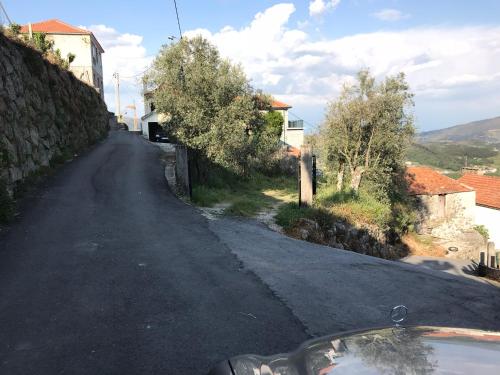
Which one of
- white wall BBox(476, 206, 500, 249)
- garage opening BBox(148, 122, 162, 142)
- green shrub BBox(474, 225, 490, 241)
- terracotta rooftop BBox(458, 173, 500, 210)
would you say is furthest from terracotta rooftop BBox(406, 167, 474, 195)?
garage opening BBox(148, 122, 162, 142)

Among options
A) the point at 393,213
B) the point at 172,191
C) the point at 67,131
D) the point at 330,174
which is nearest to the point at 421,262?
the point at 393,213

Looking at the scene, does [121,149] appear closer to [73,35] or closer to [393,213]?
[393,213]

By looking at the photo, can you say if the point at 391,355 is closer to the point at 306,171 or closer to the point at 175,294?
the point at 175,294

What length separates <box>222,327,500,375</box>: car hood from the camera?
1965mm

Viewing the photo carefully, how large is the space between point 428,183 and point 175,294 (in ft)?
80.0

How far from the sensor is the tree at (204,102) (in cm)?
1433

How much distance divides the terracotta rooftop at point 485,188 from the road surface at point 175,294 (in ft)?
74.4

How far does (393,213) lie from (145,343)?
1869 centimetres

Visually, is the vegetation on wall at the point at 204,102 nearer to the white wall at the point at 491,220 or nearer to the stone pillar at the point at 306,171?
the stone pillar at the point at 306,171

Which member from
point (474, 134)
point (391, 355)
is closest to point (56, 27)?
point (391, 355)

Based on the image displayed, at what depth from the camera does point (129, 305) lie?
498 centimetres

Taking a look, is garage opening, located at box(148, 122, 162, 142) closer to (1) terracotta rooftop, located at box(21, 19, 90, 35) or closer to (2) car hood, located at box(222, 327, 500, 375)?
(1) terracotta rooftop, located at box(21, 19, 90, 35)

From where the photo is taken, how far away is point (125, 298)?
519 centimetres

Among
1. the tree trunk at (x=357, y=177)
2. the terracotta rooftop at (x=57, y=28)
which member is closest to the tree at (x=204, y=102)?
the tree trunk at (x=357, y=177)
